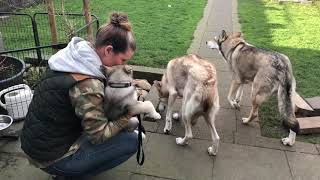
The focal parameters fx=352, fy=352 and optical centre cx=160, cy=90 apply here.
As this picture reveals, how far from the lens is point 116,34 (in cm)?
266

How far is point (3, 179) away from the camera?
3.52m

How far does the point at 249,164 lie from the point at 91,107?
2067 mm

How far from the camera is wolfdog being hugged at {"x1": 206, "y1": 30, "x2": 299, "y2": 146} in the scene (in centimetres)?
423

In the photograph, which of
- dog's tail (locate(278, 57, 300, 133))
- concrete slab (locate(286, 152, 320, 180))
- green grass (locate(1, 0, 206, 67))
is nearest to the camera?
concrete slab (locate(286, 152, 320, 180))

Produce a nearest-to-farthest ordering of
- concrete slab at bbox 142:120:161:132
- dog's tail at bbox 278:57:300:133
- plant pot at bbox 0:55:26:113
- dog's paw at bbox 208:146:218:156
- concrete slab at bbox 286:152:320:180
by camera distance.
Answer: concrete slab at bbox 286:152:320:180 → dog's paw at bbox 208:146:218:156 → dog's tail at bbox 278:57:300:133 → concrete slab at bbox 142:120:161:132 → plant pot at bbox 0:55:26:113

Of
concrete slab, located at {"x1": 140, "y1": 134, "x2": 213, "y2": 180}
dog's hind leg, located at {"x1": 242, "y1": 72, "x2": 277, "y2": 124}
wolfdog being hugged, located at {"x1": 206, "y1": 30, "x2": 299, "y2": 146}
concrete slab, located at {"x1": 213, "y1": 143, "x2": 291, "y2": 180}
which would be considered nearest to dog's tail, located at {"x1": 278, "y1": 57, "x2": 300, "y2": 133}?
wolfdog being hugged, located at {"x1": 206, "y1": 30, "x2": 299, "y2": 146}

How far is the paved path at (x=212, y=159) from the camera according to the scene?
368 cm

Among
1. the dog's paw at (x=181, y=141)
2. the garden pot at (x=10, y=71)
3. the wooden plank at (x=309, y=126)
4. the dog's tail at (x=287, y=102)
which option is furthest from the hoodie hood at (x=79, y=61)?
the wooden plank at (x=309, y=126)

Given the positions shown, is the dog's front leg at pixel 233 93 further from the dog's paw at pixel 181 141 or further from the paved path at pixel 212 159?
the dog's paw at pixel 181 141

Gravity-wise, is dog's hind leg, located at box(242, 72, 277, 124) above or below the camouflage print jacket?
below

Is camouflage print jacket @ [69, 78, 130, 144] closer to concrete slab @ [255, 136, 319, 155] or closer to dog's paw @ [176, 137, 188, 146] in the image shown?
dog's paw @ [176, 137, 188, 146]

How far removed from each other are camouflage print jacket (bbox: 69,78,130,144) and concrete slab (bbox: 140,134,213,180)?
41.5 inches

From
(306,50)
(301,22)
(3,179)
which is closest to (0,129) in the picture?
(3,179)

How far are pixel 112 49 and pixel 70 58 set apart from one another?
0.33 meters
